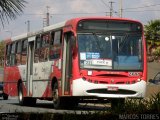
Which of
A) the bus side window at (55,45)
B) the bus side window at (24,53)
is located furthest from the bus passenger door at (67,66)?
the bus side window at (24,53)

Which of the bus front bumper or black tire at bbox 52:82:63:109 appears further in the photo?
black tire at bbox 52:82:63:109

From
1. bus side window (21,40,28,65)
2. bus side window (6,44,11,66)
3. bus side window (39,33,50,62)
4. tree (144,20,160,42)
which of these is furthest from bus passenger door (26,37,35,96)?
tree (144,20,160,42)

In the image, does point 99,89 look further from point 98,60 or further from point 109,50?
point 109,50

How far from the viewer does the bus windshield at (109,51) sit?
64.6 ft

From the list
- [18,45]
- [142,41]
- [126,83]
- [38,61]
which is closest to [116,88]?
[126,83]

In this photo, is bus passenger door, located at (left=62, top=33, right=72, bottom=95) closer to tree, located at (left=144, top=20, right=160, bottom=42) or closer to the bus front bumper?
the bus front bumper

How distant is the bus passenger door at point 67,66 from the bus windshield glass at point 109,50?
0.68 meters

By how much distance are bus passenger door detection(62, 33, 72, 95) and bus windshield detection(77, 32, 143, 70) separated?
2.23ft

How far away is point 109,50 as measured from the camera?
1978 centimetres

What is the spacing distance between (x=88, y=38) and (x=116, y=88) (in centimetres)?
195

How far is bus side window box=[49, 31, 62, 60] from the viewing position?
69.4 feet

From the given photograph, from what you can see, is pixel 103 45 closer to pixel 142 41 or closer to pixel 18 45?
pixel 142 41

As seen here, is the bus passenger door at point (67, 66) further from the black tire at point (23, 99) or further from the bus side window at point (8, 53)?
the bus side window at point (8, 53)

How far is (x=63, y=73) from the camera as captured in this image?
67.5 ft
